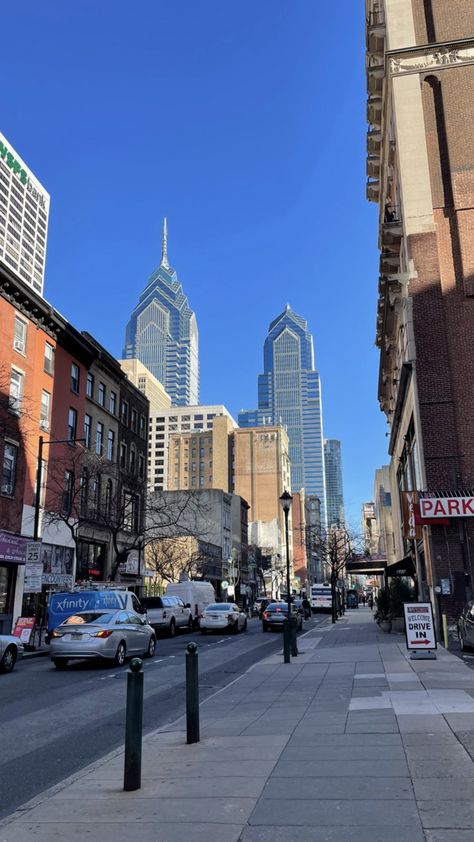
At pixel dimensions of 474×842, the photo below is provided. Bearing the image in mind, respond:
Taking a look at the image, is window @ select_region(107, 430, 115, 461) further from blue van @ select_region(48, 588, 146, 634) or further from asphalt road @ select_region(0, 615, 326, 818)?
asphalt road @ select_region(0, 615, 326, 818)

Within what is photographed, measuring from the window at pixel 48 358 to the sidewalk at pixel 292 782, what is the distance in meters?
29.0

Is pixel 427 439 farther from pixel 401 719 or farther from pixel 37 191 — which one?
pixel 37 191

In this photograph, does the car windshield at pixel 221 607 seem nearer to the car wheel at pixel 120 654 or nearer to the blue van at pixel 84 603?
the blue van at pixel 84 603

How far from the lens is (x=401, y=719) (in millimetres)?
8359

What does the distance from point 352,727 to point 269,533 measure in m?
135

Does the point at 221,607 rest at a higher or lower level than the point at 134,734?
higher

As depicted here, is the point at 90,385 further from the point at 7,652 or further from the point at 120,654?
the point at 7,652

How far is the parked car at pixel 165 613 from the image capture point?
29.2 metres

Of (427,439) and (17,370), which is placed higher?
(17,370)

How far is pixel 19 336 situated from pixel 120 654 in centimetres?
2100

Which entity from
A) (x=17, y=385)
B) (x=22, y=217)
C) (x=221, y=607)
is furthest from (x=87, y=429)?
(x=22, y=217)

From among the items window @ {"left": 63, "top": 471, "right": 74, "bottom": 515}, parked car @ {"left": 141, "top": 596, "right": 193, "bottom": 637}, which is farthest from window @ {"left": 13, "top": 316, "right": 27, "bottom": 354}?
parked car @ {"left": 141, "top": 596, "right": 193, "bottom": 637}

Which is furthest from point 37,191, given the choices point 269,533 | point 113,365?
point 113,365

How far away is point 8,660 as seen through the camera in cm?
1697
